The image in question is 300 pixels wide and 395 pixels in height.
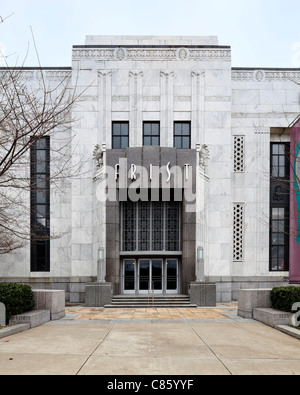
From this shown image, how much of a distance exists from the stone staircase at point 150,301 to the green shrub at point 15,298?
6333 millimetres

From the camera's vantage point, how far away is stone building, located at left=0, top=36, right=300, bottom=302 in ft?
66.7

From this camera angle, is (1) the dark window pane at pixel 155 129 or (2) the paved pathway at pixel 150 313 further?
(1) the dark window pane at pixel 155 129

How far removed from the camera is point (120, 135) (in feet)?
72.4

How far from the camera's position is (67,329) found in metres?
12.0

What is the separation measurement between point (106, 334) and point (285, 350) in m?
5.50

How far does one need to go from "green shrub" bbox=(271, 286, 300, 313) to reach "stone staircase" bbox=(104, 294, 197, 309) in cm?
604

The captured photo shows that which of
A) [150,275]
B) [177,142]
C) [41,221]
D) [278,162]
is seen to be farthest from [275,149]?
[41,221]

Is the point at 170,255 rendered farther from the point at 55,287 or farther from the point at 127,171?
the point at 55,287

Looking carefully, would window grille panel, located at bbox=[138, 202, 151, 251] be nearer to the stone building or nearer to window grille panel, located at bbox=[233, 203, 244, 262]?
the stone building

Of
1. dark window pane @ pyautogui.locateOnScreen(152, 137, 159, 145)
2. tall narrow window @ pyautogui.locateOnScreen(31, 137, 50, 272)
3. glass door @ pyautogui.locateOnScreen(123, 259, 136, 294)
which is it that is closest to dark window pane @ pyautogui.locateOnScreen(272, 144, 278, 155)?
dark window pane @ pyautogui.locateOnScreen(152, 137, 159, 145)

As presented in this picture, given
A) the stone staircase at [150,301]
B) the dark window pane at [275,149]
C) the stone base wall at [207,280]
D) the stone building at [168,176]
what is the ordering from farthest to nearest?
1. the dark window pane at [275,149]
2. the stone base wall at [207,280]
3. the stone building at [168,176]
4. the stone staircase at [150,301]

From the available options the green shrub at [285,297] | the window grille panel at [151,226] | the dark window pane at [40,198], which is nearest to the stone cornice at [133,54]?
the dark window pane at [40,198]

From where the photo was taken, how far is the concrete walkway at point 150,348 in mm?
7109

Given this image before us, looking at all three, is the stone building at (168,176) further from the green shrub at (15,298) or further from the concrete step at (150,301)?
the green shrub at (15,298)
